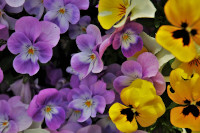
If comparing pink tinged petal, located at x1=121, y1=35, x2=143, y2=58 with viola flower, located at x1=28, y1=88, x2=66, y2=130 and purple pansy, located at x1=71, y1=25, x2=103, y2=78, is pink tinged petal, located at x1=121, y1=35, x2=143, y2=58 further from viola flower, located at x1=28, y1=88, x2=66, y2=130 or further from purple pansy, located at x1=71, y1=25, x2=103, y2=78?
viola flower, located at x1=28, y1=88, x2=66, y2=130

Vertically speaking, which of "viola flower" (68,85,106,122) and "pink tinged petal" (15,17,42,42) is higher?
"pink tinged petal" (15,17,42,42)

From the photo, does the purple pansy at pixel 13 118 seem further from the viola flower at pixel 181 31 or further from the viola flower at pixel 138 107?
the viola flower at pixel 181 31

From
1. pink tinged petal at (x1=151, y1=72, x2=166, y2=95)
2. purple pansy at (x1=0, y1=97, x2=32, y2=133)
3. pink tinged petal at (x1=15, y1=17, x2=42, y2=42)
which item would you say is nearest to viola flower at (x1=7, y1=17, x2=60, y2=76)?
pink tinged petal at (x1=15, y1=17, x2=42, y2=42)

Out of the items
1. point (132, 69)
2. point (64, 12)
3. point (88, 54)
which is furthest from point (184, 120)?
point (64, 12)

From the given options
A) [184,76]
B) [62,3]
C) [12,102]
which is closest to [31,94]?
[12,102]

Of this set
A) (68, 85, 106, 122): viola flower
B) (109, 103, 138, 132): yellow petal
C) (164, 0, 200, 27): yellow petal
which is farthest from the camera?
(68, 85, 106, 122): viola flower

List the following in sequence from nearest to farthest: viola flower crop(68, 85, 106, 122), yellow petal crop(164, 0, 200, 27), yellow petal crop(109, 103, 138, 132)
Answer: yellow petal crop(164, 0, 200, 27), yellow petal crop(109, 103, 138, 132), viola flower crop(68, 85, 106, 122)

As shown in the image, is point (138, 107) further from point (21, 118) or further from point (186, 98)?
point (21, 118)

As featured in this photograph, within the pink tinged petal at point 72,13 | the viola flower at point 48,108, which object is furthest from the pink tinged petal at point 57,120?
the pink tinged petal at point 72,13
